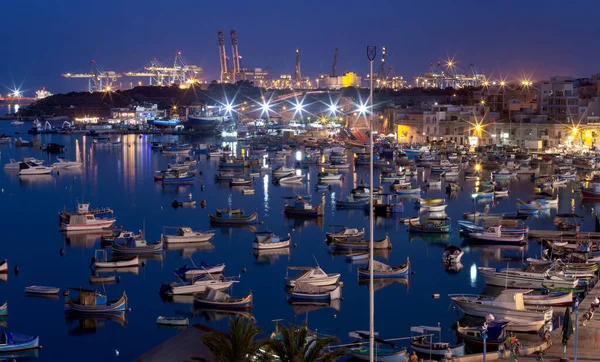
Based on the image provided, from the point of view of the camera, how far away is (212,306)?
408 inches

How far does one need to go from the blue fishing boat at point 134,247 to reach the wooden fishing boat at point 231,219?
2.81 meters

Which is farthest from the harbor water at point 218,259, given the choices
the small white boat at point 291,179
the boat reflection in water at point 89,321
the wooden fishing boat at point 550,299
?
the wooden fishing boat at point 550,299

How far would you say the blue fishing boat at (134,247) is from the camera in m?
13.4

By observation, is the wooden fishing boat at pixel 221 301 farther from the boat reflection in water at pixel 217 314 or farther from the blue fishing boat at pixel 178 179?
the blue fishing boat at pixel 178 179

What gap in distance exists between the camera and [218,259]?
43.9ft

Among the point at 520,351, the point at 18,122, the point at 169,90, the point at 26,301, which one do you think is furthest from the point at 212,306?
the point at 169,90

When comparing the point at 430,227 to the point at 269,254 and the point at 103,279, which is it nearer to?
the point at 269,254

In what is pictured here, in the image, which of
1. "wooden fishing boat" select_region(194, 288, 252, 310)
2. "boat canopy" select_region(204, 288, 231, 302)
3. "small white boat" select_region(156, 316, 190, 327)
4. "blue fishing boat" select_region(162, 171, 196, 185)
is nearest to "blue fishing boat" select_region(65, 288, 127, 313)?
"small white boat" select_region(156, 316, 190, 327)

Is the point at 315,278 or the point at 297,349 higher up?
the point at 297,349

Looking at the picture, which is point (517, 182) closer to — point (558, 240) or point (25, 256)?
point (558, 240)

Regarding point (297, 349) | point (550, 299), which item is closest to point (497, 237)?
point (550, 299)

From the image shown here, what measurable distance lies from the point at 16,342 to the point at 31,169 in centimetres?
1822

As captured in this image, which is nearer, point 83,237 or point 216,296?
point 216,296

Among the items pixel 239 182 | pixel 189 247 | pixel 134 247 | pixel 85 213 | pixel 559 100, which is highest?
pixel 559 100
